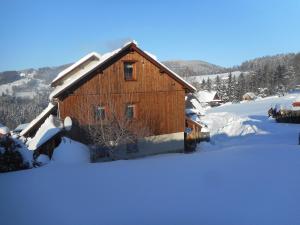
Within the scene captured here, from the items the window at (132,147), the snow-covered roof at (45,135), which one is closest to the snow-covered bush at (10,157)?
the snow-covered roof at (45,135)

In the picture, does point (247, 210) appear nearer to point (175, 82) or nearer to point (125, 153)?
point (125, 153)

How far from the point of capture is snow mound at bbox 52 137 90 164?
13.5 metres

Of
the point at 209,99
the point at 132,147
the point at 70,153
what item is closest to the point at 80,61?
the point at 132,147

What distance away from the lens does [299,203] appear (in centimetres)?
503

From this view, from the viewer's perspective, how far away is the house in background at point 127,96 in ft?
56.6

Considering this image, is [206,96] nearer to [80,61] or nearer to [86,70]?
[80,61]

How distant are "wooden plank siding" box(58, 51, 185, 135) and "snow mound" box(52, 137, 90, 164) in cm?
276

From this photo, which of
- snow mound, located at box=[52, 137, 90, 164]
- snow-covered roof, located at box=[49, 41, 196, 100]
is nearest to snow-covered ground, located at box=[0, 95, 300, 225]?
snow mound, located at box=[52, 137, 90, 164]

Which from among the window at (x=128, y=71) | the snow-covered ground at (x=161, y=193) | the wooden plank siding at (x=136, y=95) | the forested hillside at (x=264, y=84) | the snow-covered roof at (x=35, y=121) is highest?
the forested hillside at (x=264, y=84)

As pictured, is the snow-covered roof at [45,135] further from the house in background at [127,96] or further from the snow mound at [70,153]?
the snow mound at [70,153]

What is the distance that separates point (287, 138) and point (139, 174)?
20.4 metres

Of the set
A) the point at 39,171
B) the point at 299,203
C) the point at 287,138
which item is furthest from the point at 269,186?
the point at 287,138

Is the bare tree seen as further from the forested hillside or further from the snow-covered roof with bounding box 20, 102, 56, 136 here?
the forested hillside

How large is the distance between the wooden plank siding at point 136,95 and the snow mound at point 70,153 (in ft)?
9.05
